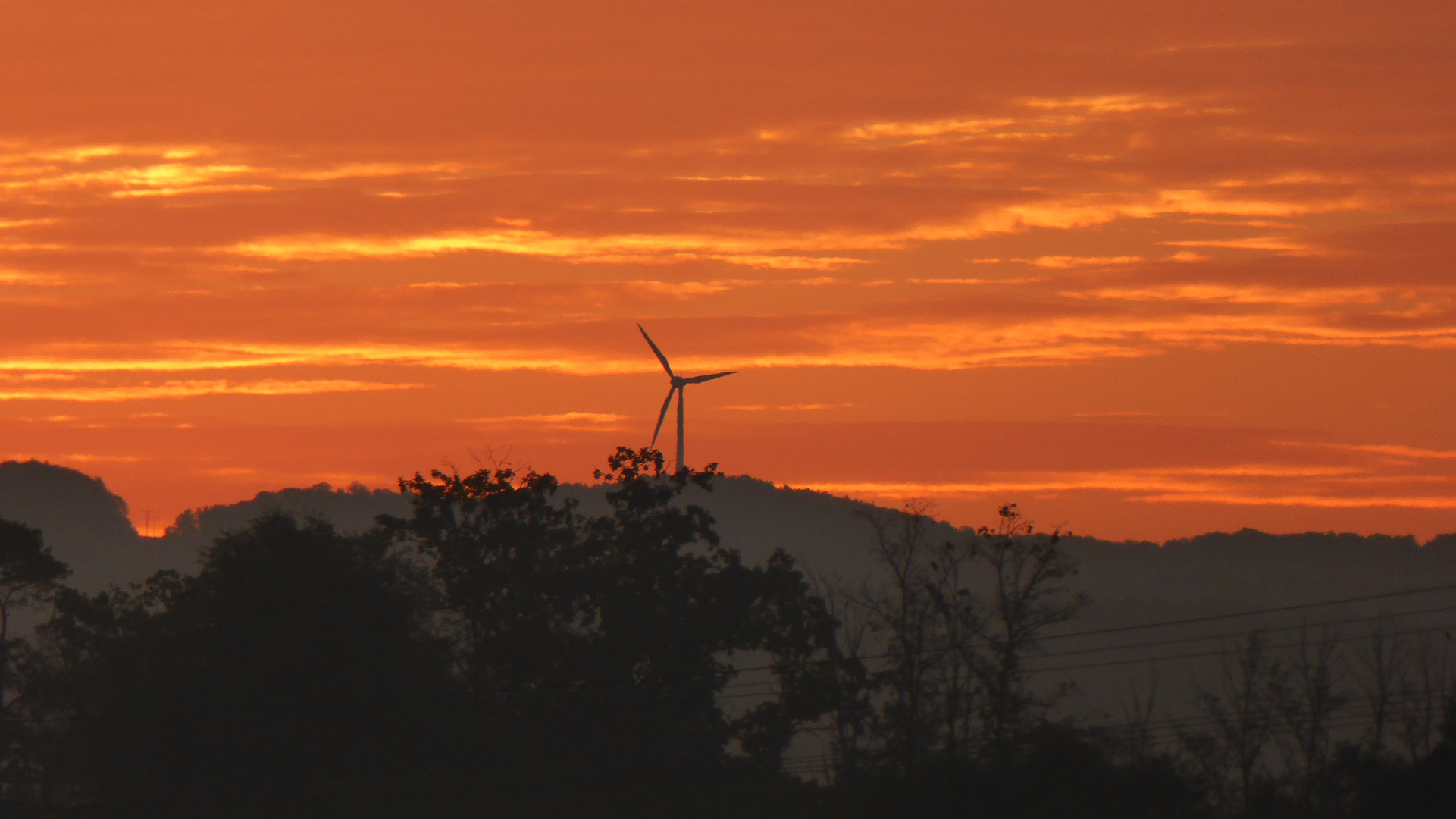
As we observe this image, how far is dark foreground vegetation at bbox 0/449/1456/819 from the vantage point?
7562cm

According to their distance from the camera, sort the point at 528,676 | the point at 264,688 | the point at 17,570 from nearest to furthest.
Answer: the point at 264,688 < the point at 528,676 < the point at 17,570

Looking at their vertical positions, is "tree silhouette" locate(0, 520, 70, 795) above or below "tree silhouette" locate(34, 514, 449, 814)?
above

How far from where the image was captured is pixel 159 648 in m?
77.5

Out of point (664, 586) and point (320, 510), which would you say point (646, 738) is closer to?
point (664, 586)

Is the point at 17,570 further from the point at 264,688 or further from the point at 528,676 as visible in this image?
the point at 528,676

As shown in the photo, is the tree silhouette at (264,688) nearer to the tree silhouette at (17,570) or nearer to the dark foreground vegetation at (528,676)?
the dark foreground vegetation at (528,676)

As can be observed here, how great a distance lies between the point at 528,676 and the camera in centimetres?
8331

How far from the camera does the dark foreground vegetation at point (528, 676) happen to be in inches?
2977

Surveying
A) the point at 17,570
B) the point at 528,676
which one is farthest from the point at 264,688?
the point at 17,570

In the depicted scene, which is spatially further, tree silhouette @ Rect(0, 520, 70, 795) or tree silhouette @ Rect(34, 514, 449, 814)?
tree silhouette @ Rect(0, 520, 70, 795)

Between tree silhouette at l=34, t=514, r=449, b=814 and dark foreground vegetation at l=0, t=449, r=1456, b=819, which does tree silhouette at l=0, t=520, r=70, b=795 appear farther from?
tree silhouette at l=34, t=514, r=449, b=814

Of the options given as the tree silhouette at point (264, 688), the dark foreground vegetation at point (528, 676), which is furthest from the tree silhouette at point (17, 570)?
the tree silhouette at point (264, 688)

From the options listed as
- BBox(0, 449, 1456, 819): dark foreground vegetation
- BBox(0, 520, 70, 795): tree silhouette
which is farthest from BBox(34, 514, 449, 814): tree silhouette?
BBox(0, 520, 70, 795): tree silhouette

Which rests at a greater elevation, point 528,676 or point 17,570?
point 17,570
